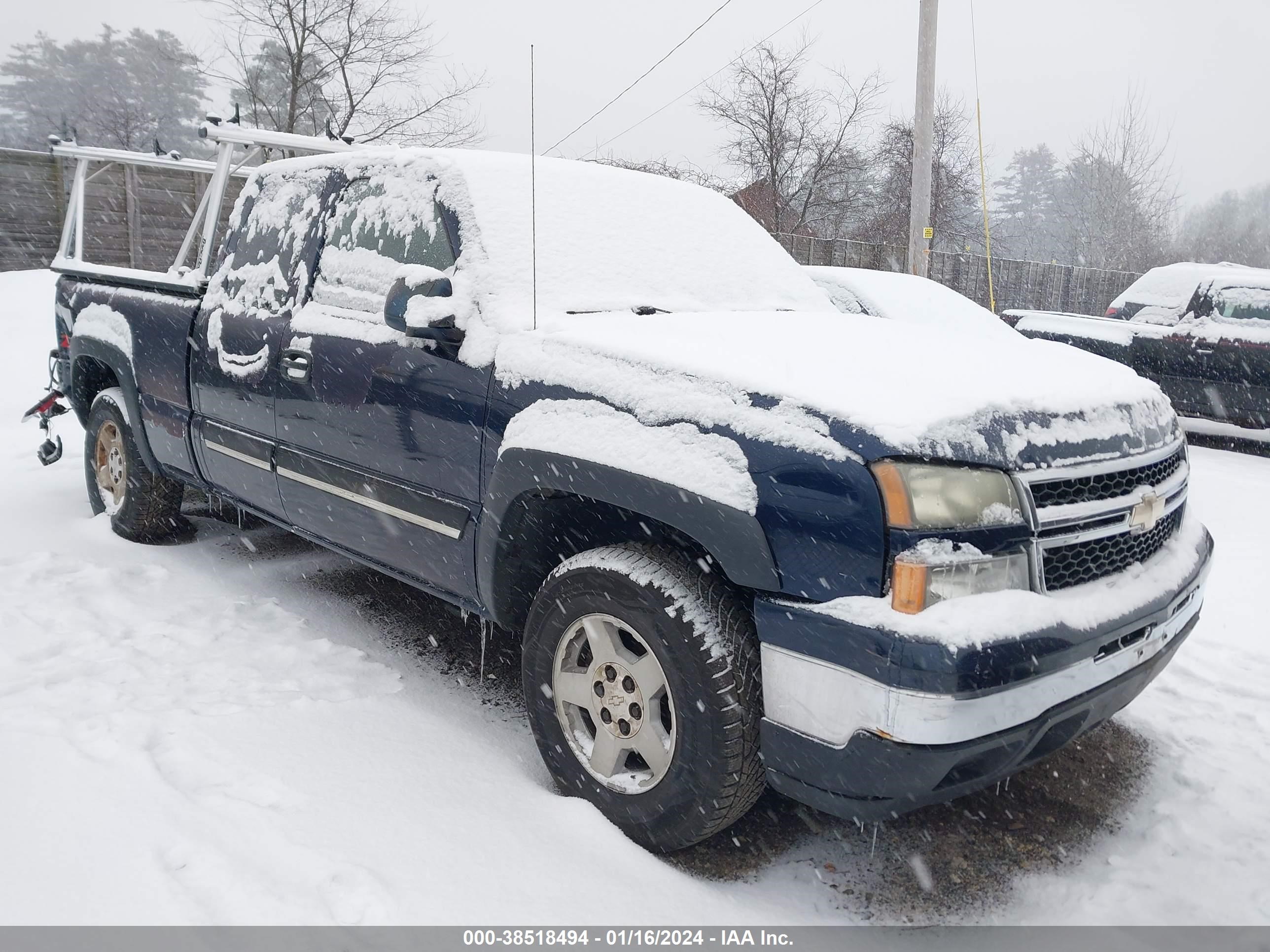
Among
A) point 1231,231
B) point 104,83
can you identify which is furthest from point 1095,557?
point 1231,231

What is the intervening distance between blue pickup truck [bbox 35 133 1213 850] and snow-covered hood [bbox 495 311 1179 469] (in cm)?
1

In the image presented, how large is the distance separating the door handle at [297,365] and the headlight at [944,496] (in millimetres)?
2334

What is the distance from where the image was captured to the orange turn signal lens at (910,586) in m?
2.08

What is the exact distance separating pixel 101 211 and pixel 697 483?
15.9 meters

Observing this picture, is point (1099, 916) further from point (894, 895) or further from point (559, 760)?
point (559, 760)

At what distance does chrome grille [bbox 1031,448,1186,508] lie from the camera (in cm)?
229

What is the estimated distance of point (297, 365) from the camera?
3664 millimetres

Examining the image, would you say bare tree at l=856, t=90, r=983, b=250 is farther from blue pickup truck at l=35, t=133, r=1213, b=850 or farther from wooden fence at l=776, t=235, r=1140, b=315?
blue pickup truck at l=35, t=133, r=1213, b=850

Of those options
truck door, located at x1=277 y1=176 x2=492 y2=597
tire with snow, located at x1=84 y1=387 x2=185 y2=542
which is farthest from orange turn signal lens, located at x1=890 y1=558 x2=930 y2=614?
tire with snow, located at x1=84 y1=387 x2=185 y2=542

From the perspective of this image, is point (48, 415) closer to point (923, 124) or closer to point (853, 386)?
point (853, 386)

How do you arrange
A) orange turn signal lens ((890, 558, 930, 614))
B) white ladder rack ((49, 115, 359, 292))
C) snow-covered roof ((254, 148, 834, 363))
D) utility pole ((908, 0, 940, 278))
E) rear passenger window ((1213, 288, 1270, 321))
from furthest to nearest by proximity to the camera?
utility pole ((908, 0, 940, 278)) → rear passenger window ((1213, 288, 1270, 321)) → white ladder rack ((49, 115, 359, 292)) → snow-covered roof ((254, 148, 834, 363)) → orange turn signal lens ((890, 558, 930, 614))

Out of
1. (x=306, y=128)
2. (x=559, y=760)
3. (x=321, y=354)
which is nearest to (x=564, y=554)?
(x=559, y=760)

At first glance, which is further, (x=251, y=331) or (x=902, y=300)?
(x=902, y=300)

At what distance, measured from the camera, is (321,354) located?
3.55 metres
